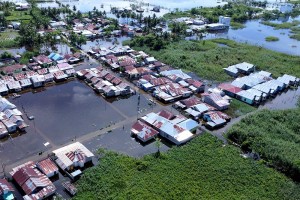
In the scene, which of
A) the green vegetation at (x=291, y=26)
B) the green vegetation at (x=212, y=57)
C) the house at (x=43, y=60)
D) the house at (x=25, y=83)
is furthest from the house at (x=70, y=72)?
the green vegetation at (x=291, y=26)

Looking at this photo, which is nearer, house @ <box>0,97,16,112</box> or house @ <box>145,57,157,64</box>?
house @ <box>0,97,16,112</box>

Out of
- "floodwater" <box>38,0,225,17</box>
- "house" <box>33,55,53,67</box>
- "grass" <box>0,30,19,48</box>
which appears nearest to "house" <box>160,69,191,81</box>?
"house" <box>33,55,53,67</box>

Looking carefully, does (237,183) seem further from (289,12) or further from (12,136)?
(289,12)

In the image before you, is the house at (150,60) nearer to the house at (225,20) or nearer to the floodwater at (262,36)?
the floodwater at (262,36)

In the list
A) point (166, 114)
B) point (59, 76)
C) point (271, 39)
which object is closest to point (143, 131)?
point (166, 114)

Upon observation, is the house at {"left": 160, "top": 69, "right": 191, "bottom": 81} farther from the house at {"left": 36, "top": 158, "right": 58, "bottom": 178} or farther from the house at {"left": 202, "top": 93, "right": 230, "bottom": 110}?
the house at {"left": 36, "top": 158, "right": 58, "bottom": 178}

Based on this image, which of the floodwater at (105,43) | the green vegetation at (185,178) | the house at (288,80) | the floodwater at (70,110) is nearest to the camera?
the green vegetation at (185,178)
